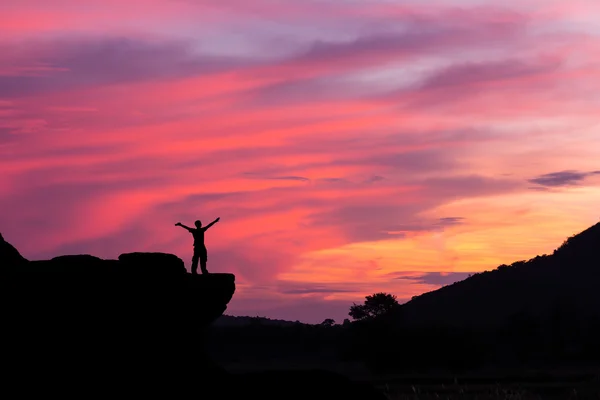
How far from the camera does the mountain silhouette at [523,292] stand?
156 meters

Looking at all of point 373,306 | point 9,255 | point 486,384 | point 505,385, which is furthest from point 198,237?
point 373,306

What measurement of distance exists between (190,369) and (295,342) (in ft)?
374

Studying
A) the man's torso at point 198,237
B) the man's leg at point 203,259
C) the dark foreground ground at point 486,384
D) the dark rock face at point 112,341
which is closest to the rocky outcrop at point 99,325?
the dark rock face at point 112,341

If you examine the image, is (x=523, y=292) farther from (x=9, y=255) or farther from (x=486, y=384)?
(x=9, y=255)

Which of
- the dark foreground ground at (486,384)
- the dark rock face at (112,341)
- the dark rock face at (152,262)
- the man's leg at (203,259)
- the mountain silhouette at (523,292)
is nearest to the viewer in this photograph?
the dark rock face at (112,341)

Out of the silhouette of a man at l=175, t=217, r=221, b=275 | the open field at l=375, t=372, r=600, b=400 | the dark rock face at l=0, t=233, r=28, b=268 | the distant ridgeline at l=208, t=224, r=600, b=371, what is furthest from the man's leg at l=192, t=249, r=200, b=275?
the distant ridgeline at l=208, t=224, r=600, b=371

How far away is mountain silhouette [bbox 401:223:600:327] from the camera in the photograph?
15562cm

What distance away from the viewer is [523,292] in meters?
166

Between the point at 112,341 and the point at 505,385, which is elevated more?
the point at 112,341

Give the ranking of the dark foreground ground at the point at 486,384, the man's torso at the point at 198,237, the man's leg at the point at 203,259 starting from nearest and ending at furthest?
the man's leg at the point at 203,259 → the man's torso at the point at 198,237 → the dark foreground ground at the point at 486,384

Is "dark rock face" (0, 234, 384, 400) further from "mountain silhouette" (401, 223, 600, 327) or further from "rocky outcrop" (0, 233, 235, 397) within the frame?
"mountain silhouette" (401, 223, 600, 327)

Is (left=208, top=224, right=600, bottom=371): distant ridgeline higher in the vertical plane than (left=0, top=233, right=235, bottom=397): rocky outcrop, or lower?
higher

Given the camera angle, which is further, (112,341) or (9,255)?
(9,255)

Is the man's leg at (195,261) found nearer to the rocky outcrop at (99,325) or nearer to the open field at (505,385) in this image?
the rocky outcrop at (99,325)
